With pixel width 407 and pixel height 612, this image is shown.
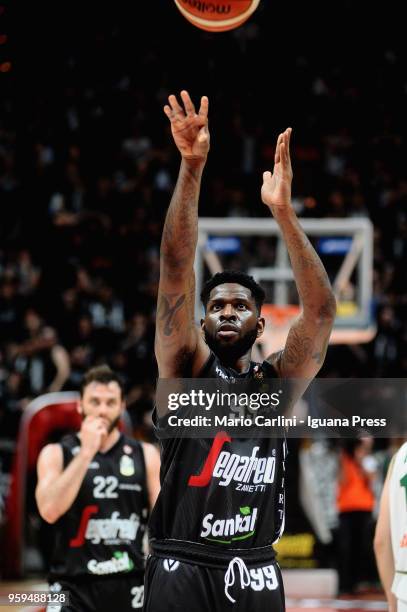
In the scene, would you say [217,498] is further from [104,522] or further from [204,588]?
[104,522]

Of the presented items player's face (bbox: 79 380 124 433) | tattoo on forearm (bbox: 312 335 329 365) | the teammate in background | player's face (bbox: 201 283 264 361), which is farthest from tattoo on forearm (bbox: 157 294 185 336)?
player's face (bbox: 79 380 124 433)

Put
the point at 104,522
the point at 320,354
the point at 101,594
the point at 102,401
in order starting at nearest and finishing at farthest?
the point at 320,354 → the point at 101,594 → the point at 104,522 → the point at 102,401

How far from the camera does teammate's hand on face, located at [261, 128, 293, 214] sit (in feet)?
11.6

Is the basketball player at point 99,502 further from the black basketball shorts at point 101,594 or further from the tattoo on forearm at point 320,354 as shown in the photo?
the tattoo on forearm at point 320,354

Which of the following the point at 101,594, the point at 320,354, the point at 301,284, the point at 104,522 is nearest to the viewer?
the point at 301,284

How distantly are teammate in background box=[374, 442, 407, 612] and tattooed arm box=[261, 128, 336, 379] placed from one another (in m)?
0.51

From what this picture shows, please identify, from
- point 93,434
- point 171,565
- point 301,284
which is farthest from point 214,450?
point 93,434

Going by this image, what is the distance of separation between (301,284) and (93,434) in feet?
5.30

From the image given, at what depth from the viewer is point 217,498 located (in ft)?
11.3

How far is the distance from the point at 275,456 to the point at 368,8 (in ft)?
28.2

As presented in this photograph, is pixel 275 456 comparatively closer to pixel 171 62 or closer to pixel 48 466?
pixel 48 466

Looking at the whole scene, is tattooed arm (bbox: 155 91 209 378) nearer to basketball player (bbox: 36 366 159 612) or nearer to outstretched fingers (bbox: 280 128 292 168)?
outstretched fingers (bbox: 280 128 292 168)

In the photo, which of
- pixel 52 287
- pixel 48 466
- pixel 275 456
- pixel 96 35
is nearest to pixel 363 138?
pixel 52 287

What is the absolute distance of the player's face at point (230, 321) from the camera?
137 inches
